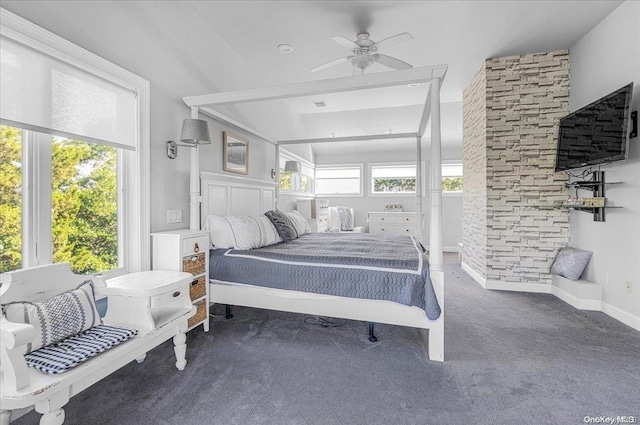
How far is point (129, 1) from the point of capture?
2244mm

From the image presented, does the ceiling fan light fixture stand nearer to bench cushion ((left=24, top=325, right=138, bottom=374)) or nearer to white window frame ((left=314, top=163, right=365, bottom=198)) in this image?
bench cushion ((left=24, top=325, right=138, bottom=374))

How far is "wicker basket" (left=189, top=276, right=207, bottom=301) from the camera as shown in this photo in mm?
2428

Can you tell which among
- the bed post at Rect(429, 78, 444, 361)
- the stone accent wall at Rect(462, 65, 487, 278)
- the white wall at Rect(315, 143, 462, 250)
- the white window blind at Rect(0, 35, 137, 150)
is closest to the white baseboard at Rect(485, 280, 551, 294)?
the stone accent wall at Rect(462, 65, 487, 278)

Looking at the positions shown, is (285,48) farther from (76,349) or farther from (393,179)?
(393,179)

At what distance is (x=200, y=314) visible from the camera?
2488 millimetres

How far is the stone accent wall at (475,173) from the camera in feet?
12.9

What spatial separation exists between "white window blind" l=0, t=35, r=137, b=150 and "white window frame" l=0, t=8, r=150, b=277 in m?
0.04

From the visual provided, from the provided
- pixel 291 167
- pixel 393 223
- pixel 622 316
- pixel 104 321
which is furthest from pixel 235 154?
pixel 622 316

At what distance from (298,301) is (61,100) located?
2066 mm

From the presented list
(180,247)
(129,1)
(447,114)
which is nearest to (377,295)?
(180,247)

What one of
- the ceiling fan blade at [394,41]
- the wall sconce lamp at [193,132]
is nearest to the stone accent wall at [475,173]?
the ceiling fan blade at [394,41]

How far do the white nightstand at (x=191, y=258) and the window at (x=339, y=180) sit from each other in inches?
194

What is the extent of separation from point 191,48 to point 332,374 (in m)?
3.09

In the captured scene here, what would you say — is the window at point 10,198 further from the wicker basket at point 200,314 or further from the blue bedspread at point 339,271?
the blue bedspread at point 339,271
